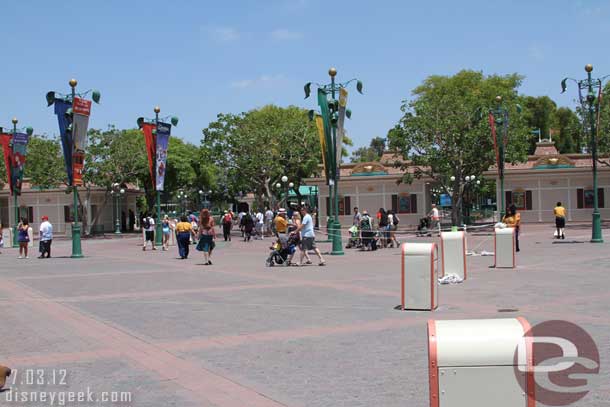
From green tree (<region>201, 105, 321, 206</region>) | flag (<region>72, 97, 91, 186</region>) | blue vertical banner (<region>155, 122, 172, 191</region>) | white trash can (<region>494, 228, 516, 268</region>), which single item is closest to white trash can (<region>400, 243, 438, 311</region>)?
white trash can (<region>494, 228, 516, 268</region>)

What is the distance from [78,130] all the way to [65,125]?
0.52m

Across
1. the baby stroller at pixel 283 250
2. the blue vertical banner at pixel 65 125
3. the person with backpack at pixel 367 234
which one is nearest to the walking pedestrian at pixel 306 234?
the baby stroller at pixel 283 250

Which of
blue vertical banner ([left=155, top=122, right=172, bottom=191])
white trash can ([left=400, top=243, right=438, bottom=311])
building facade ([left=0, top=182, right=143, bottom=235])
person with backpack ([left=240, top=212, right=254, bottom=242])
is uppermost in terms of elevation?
blue vertical banner ([left=155, top=122, right=172, bottom=191])

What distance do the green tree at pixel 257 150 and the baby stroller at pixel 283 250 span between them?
24.3 metres

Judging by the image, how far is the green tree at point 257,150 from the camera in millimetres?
44031

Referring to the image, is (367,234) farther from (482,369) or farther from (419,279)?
(482,369)

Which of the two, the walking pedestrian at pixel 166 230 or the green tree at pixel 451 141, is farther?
the green tree at pixel 451 141

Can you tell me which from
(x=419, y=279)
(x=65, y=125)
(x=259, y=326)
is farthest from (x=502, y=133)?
(x=259, y=326)

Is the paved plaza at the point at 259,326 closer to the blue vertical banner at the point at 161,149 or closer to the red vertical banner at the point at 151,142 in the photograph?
the blue vertical banner at the point at 161,149

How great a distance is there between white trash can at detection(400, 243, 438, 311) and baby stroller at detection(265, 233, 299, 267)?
332 inches

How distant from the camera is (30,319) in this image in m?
10.7

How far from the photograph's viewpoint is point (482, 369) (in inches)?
165

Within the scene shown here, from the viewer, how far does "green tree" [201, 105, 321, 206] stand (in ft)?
144

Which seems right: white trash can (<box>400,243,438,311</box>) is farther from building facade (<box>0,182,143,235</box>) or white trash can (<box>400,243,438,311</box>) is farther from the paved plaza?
building facade (<box>0,182,143,235</box>)
